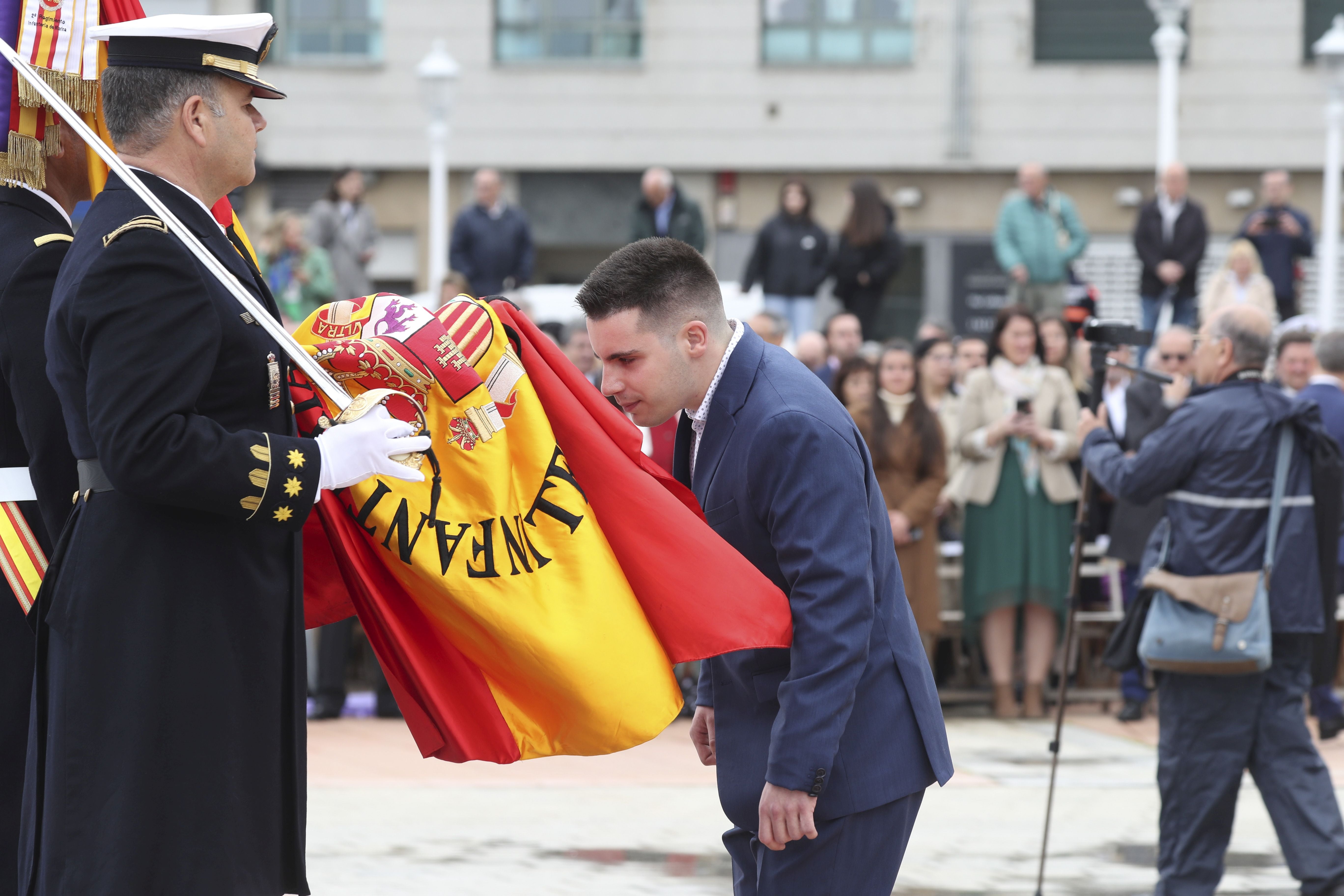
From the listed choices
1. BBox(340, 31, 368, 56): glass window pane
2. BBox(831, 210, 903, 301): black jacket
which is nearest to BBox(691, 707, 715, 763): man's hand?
BBox(831, 210, 903, 301): black jacket

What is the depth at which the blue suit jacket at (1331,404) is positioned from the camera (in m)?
9.38

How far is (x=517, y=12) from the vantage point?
71.9ft

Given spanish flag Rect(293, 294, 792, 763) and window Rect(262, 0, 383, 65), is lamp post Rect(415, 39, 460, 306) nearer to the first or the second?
window Rect(262, 0, 383, 65)

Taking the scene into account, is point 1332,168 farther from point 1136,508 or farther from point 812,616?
point 812,616

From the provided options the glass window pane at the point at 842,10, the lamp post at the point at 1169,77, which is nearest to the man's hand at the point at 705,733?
the lamp post at the point at 1169,77

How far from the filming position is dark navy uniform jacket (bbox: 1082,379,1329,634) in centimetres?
622

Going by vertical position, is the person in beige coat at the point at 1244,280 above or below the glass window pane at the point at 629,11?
below

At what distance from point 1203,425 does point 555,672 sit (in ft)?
11.4

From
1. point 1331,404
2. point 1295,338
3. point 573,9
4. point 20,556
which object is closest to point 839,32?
point 573,9

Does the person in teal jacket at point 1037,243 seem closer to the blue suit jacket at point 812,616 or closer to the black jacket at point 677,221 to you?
the black jacket at point 677,221

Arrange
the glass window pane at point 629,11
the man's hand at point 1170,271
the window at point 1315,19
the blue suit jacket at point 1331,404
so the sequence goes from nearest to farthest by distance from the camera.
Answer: the blue suit jacket at point 1331,404, the man's hand at point 1170,271, the window at point 1315,19, the glass window pane at point 629,11

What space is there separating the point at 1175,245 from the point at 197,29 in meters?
12.8

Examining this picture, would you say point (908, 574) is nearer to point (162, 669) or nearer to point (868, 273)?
point (868, 273)

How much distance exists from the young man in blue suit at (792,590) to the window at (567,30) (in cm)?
1885
